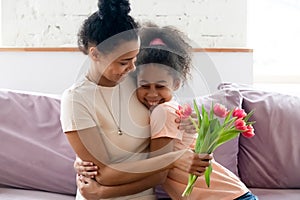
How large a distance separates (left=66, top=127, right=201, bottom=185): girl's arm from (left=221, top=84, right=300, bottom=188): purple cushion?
2.13ft

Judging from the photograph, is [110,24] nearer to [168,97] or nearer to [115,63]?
[115,63]

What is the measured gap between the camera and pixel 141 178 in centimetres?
162

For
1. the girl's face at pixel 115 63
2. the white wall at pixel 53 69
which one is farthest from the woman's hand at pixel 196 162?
the white wall at pixel 53 69

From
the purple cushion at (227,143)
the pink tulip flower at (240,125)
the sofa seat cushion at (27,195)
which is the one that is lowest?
the sofa seat cushion at (27,195)

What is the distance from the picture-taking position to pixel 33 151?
6.84 ft

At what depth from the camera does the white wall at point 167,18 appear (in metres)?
2.65

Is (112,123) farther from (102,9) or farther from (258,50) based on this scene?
(258,50)

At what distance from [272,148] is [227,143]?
20cm

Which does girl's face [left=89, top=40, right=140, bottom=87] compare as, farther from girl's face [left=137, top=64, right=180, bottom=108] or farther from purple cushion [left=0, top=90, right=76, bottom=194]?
purple cushion [left=0, top=90, right=76, bottom=194]

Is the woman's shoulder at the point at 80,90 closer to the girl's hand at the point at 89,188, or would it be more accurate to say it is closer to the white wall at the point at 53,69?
the girl's hand at the point at 89,188

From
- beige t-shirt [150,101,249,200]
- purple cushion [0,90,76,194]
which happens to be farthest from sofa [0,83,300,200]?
beige t-shirt [150,101,249,200]

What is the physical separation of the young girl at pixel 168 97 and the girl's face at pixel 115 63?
6 centimetres

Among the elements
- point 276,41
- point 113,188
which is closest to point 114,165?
point 113,188

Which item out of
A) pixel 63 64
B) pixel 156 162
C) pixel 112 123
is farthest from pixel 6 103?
pixel 156 162
